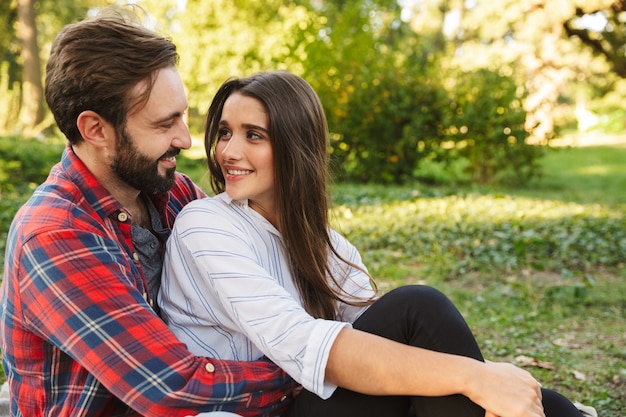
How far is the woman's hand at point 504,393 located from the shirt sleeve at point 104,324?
2.47 feet

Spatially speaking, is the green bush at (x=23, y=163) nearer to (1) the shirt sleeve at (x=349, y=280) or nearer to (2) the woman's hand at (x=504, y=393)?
(1) the shirt sleeve at (x=349, y=280)

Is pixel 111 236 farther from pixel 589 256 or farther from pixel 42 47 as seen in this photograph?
pixel 42 47

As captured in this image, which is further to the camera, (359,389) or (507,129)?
(507,129)

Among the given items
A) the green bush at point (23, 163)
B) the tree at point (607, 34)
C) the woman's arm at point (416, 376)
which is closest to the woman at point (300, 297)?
the woman's arm at point (416, 376)

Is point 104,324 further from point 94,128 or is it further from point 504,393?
point 504,393

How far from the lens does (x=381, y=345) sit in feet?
6.35

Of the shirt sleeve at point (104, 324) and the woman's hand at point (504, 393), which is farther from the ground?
the shirt sleeve at point (104, 324)

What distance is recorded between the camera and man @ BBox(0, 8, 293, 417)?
5.75 ft

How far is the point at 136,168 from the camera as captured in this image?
2.09 meters

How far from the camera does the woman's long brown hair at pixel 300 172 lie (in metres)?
2.29

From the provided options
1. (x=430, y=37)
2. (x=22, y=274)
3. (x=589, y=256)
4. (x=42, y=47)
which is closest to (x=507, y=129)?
(x=589, y=256)

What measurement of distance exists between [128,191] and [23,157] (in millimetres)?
8405

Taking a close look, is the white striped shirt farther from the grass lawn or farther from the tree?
the tree

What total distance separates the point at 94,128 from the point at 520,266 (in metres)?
4.35
